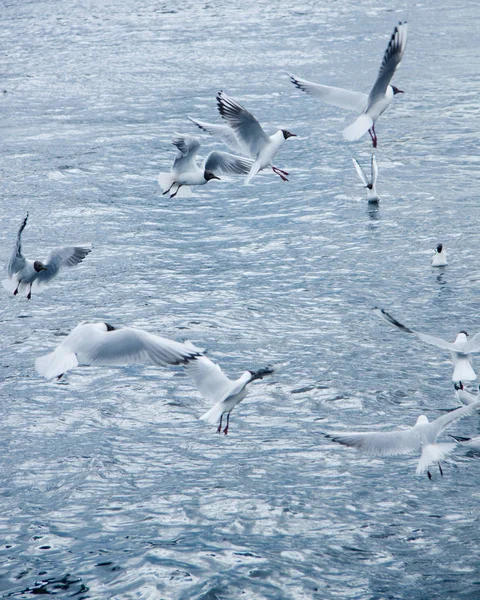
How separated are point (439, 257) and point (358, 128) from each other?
3844mm

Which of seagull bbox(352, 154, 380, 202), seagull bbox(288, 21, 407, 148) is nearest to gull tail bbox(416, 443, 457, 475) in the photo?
seagull bbox(288, 21, 407, 148)

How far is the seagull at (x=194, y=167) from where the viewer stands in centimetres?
1612

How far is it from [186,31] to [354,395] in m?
25.1

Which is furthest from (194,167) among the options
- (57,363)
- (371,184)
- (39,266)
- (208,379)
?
(57,363)

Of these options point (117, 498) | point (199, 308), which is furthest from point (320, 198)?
point (117, 498)

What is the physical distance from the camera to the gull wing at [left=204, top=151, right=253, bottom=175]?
16188 millimetres

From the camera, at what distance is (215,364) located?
41.9ft

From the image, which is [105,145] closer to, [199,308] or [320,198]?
[320,198]

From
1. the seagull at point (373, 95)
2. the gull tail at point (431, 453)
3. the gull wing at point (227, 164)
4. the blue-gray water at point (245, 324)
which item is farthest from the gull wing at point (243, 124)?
the gull tail at point (431, 453)

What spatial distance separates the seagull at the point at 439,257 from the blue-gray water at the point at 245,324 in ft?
0.60

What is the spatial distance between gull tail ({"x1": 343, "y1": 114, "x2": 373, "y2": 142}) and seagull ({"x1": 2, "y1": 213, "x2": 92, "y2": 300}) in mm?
4053

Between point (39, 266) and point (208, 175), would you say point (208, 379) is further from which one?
point (208, 175)

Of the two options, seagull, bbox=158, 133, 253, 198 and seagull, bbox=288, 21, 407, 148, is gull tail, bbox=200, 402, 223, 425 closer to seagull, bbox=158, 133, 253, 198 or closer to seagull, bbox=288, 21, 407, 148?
seagull, bbox=288, 21, 407, 148

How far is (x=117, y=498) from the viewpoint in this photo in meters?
11.6
